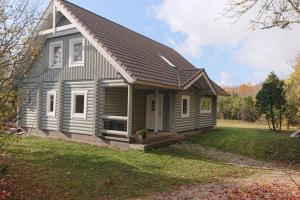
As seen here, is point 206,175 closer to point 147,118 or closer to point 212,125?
point 147,118

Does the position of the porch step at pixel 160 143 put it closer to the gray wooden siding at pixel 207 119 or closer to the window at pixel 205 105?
the gray wooden siding at pixel 207 119

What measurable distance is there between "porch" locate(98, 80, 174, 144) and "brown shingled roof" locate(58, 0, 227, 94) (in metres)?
0.92

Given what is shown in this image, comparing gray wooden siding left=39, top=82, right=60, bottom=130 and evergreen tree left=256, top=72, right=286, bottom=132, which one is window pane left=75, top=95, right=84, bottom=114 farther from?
evergreen tree left=256, top=72, right=286, bottom=132

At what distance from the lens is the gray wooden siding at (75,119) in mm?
16125

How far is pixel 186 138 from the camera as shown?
18094mm

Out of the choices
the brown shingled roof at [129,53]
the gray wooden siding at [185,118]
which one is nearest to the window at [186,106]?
the gray wooden siding at [185,118]

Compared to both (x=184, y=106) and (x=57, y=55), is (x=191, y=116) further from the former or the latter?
(x=57, y=55)

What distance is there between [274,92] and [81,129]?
1287 centimetres

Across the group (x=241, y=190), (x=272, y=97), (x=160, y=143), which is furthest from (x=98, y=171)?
(x=272, y=97)

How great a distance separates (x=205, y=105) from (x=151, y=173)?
13222 mm

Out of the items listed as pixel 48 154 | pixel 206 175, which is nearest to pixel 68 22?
pixel 48 154

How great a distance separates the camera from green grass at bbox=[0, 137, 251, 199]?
26.8ft

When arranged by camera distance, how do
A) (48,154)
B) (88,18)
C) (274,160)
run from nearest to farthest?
(48,154) → (274,160) → (88,18)

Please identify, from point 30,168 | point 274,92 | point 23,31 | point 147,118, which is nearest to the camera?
point 23,31
